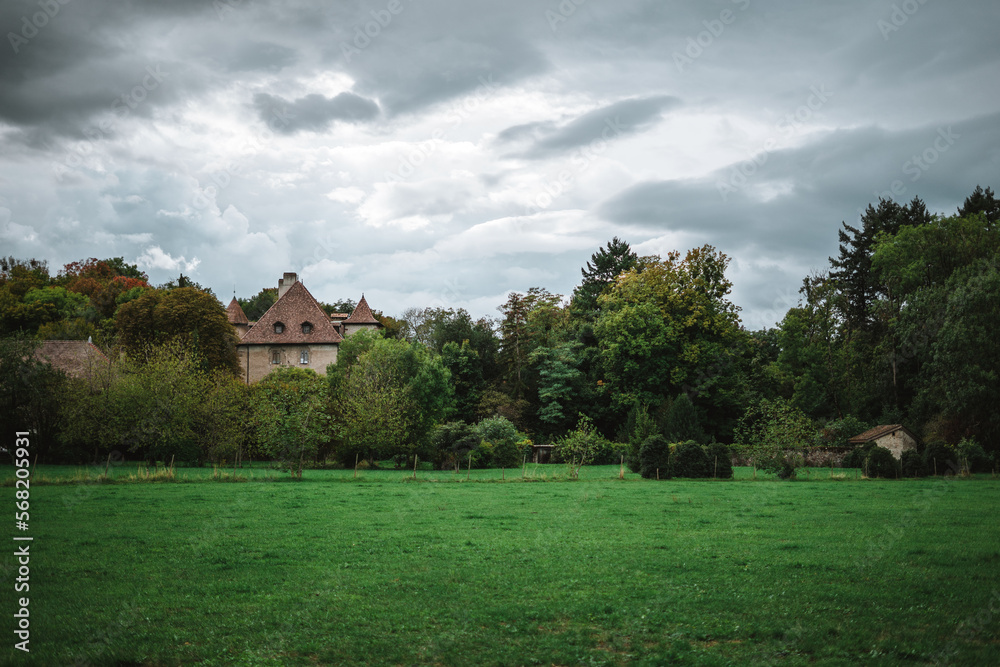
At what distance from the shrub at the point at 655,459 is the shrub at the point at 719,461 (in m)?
2.08

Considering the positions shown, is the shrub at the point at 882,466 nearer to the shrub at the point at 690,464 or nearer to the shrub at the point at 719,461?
the shrub at the point at 719,461

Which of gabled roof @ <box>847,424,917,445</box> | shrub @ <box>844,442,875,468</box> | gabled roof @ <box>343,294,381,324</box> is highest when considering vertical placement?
gabled roof @ <box>343,294,381,324</box>

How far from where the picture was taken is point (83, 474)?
2869cm

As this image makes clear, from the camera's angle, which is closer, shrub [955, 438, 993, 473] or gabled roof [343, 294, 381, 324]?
shrub [955, 438, 993, 473]

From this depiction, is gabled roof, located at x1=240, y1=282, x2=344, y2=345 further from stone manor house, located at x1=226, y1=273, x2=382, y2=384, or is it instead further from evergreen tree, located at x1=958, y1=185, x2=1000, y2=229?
evergreen tree, located at x1=958, y1=185, x2=1000, y2=229

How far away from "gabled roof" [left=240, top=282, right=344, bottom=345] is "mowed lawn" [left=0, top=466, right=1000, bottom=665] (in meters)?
48.8

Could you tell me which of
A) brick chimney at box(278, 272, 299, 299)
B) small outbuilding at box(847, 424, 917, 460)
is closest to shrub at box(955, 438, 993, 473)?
small outbuilding at box(847, 424, 917, 460)

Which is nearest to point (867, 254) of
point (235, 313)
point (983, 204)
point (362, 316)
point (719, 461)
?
point (983, 204)

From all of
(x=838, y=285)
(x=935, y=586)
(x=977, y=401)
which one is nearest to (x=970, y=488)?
(x=977, y=401)

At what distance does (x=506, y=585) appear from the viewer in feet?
34.4

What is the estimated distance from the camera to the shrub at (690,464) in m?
34.7

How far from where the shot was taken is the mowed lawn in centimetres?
775

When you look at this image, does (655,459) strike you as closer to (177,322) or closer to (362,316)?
(177,322)

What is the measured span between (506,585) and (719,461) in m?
27.2
